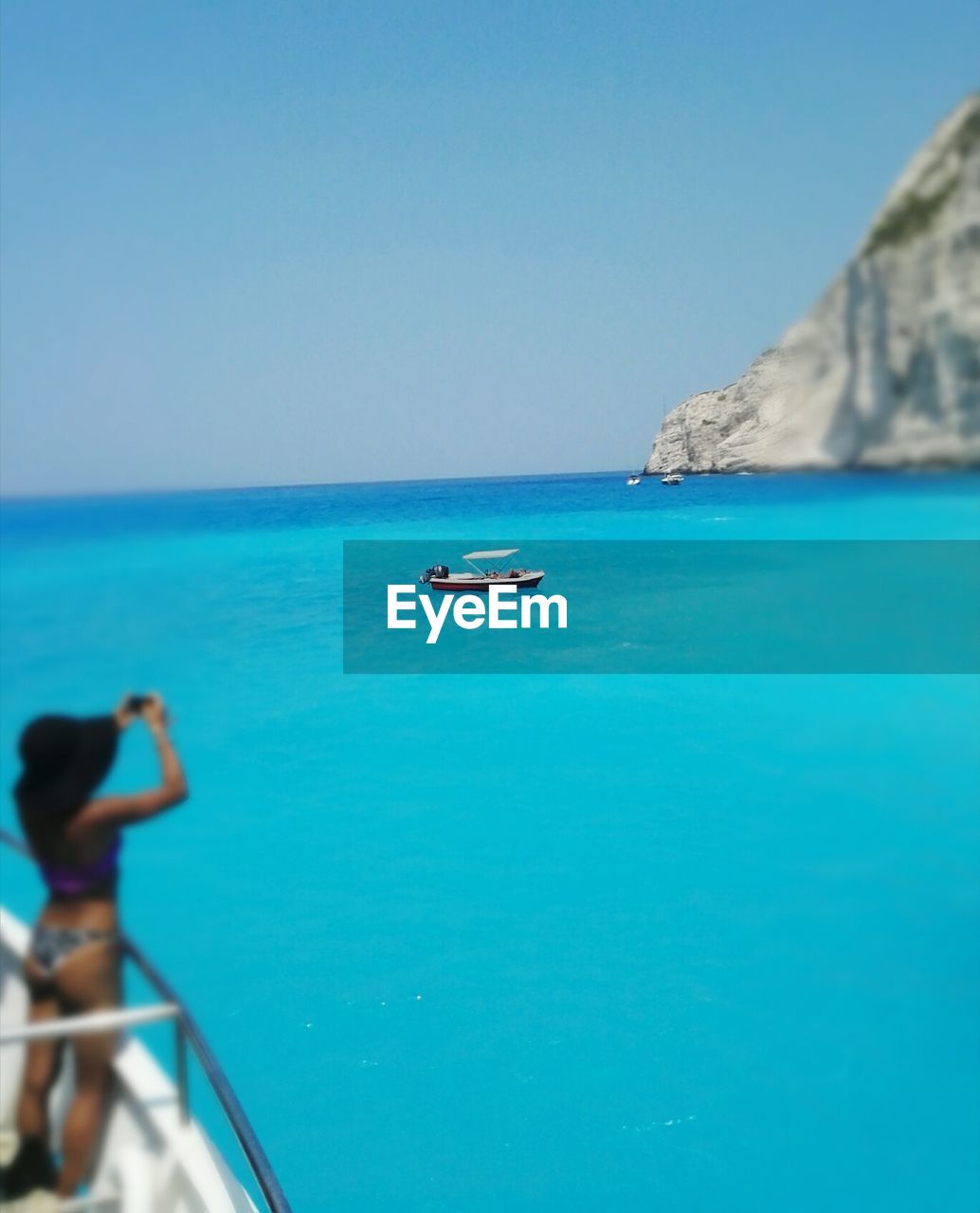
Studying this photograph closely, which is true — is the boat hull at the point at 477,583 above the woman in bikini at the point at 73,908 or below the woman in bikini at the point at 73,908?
below

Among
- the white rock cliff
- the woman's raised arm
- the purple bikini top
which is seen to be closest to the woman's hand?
the woman's raised arm

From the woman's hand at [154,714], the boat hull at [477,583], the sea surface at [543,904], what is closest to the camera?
the woman's hand at [154,714]

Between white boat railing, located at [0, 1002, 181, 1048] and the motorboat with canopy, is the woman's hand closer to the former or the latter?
white boat railing, located at [0, 1002, 181, 1048]

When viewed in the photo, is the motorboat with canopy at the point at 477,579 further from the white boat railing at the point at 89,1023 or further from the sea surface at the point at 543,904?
the white boat railing at the point at 89,1023

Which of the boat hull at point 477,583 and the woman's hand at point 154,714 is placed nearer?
the woman's hand at point 154,714

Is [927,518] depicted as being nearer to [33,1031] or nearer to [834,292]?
[834,292]

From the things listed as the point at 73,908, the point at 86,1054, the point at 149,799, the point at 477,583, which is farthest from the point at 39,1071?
the point at 477,583

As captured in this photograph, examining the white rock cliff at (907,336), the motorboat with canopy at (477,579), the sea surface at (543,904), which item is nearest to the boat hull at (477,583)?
the motorboat with canopy at (477,579)
